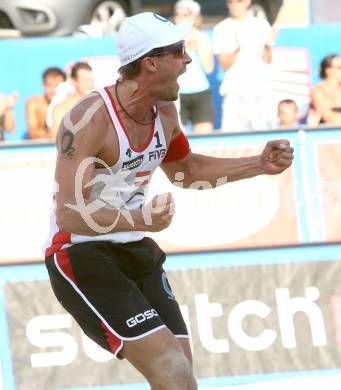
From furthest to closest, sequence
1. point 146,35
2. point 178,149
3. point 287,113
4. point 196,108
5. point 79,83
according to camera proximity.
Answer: point 287,113
point 196,108
point 79,83
point 178,149
point 146,35

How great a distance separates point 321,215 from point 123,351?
299 cm

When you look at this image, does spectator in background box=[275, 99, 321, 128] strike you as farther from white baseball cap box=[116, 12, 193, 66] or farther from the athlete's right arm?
the athlete's right arm

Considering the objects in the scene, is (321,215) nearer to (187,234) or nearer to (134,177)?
(187,234)

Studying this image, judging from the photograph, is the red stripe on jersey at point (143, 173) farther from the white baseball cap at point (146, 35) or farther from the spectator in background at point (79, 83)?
the spectator in background at point (79, 83)

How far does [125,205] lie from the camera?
441cm

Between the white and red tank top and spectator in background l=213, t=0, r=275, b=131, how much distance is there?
4.33m

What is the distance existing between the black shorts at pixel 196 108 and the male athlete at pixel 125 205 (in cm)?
411

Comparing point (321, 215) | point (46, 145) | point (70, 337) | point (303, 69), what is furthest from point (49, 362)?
point (303, 69)

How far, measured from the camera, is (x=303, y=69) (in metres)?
9.56

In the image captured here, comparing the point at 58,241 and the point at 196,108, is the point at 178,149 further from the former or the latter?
the point at 196,108

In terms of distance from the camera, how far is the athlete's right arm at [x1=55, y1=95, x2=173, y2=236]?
4090 mm

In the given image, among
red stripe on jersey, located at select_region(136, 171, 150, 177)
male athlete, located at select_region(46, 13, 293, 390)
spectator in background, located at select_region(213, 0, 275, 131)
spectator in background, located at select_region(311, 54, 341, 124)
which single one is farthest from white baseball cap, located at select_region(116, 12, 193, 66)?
spectator in background, located at select_region(311, 54, 341, 124)

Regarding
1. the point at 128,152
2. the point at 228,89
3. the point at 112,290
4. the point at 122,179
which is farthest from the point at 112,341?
the point at 228,89

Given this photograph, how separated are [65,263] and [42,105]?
447cm
